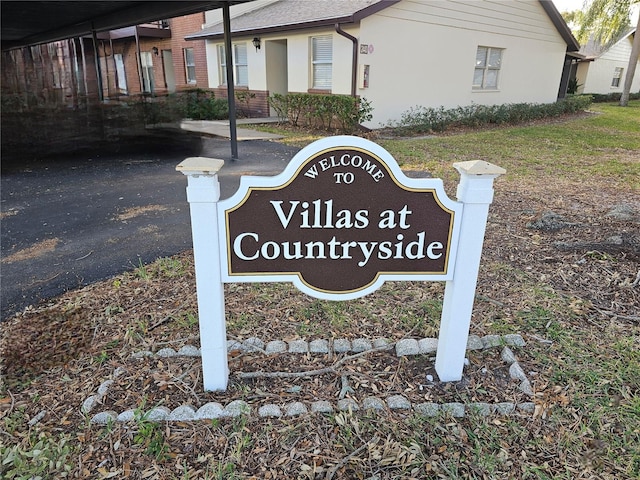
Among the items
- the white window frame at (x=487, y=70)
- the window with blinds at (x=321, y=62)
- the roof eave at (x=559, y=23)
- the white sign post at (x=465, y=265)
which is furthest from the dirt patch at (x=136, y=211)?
the roof eave at (x=559, y=23)

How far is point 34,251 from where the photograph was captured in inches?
157

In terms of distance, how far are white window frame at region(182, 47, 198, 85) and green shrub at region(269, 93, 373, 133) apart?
270 inches

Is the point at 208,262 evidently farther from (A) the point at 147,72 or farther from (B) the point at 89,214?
(A) the point at 147,72

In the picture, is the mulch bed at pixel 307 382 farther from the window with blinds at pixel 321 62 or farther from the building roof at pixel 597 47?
the building roof at pixel 597 47

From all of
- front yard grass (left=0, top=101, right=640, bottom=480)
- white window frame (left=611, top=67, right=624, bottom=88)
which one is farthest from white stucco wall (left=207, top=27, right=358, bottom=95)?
white window frame (left=611, top=67, right=624, bottom=88)

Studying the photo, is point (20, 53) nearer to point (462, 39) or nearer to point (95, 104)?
point (95, 104)

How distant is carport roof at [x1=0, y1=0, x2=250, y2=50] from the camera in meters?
7.71

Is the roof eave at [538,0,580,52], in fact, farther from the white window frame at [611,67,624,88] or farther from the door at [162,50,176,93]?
the white window frame at [611,67,624,88]

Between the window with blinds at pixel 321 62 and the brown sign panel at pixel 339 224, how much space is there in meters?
10.5

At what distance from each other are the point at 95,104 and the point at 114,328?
36.1 feet

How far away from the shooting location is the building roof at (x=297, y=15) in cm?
1027

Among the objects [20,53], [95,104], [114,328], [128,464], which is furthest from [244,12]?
[128,464]

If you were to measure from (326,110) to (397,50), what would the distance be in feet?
7.94

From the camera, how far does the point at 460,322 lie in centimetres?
224
